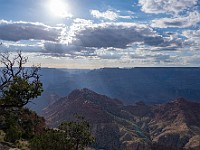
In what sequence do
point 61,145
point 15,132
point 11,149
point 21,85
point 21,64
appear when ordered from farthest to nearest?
point 15,132 < point 61,145 < point 21,64 < point 21,85 < point 11,149

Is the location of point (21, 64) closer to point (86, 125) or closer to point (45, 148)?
point (45, 148)

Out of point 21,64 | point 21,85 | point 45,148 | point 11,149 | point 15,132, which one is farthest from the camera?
point 15,132

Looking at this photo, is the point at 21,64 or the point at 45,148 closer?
the point at 21,64

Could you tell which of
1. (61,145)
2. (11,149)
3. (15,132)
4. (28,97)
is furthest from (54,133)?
(11,149)

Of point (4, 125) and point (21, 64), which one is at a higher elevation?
point (21, 64)

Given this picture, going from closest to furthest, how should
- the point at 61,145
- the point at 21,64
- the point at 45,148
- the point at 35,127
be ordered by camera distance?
the point at 21,64 < the point at 45,148 < the point at 61,145 < the point at 35,127

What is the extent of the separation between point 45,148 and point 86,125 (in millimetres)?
22575

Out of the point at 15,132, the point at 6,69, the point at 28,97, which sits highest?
the point at 6,69

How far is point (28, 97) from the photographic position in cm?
5619

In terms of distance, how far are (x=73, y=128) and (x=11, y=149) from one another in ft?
108

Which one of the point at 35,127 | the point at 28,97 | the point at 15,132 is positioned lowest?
the point at 35,127

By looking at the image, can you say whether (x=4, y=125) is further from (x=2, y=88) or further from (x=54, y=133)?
(x=2, y=88)

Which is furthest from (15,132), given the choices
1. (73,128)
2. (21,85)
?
(21,85)

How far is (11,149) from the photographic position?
48000mm
